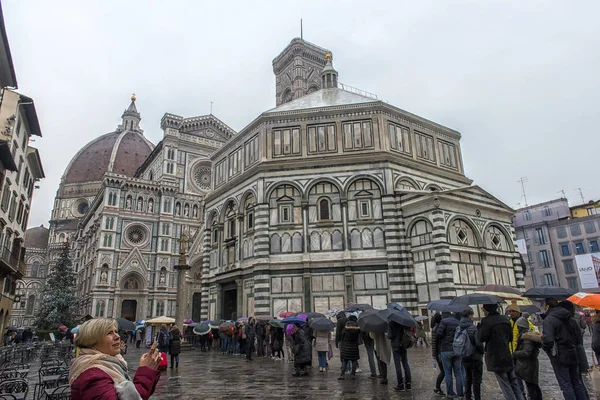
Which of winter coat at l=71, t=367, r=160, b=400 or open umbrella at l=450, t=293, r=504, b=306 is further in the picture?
open umbrella at l=450, t=293, r=504, b=306

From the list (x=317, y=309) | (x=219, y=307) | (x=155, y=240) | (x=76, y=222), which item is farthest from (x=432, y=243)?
(x=76, y=222)

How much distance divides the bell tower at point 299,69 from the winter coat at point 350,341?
55.8 m

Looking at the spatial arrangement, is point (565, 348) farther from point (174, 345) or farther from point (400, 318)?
point (174, 345)

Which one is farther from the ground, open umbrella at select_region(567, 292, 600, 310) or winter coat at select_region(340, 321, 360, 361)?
open umbrella at select_region(567, 292, 600, 310)

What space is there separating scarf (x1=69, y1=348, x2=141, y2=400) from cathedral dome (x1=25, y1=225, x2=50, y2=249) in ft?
350

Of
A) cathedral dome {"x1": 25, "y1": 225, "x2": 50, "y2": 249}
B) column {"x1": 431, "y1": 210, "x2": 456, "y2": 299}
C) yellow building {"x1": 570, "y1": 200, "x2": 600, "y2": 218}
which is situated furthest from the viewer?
A: cathedral dome {"x1": 25, "y1": 225, "x2": 50, "y2": 249}

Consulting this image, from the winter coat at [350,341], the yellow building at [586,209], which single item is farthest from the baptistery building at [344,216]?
the yellow building at [586,209]

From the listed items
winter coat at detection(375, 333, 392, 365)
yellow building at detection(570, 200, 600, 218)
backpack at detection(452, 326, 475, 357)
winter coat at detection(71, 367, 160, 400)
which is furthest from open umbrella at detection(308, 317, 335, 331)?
yellow building at detection(570, 200, 600, 218)

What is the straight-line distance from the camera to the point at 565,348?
645cm

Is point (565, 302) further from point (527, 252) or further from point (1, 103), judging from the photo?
point (527, 252)

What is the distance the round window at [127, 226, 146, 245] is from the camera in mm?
52781

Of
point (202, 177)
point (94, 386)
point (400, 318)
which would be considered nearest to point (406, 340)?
point (400, 318)

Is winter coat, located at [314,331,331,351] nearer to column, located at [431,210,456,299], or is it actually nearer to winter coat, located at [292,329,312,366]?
winter coat, located at [292,329,312,366]

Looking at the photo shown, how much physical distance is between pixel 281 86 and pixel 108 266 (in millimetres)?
37172
